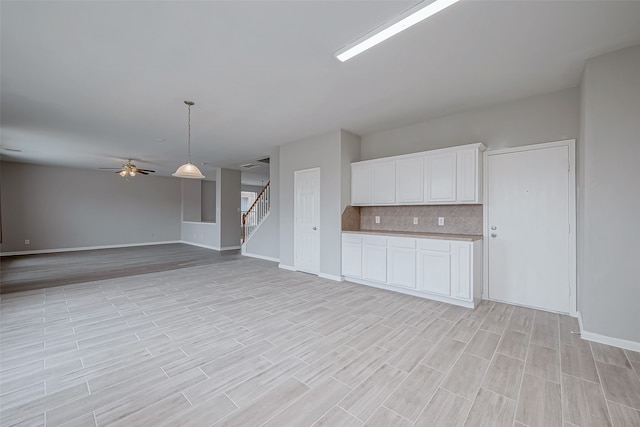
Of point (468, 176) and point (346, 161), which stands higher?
point (346, 161)

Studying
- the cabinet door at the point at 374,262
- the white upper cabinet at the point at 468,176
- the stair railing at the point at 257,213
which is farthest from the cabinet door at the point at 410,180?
the stair railing at the point at 257,213

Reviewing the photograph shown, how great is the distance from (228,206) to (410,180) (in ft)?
22.1

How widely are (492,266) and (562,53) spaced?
272 cm

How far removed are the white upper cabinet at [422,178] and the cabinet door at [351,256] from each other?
76cm

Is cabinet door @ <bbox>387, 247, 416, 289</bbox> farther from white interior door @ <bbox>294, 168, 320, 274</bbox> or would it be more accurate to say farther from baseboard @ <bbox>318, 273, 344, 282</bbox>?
white interior door @ <bbox>294, 168, 320, 274</bbox>

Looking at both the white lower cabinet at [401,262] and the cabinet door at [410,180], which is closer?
the white lower cabinet at [401,262]

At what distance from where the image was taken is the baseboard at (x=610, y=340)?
96.7 inches

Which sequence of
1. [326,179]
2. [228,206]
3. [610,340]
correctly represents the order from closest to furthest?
1. [610,340]
2. [326,179]
3. [228,206]

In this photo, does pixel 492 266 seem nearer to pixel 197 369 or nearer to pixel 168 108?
pixel 197 369

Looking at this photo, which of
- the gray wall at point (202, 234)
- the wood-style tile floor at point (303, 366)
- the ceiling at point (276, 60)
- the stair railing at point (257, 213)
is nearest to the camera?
the wood-style tile floor at point (303, 366)

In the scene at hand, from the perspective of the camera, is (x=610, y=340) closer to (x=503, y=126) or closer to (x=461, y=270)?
(x=461, y=270)

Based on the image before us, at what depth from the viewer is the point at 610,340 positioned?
2.55 metres

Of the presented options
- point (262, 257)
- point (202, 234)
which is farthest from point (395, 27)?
point (202, 234)

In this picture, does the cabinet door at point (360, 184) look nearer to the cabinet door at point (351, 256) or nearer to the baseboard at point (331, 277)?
the cabinet door at point (351, 256)
